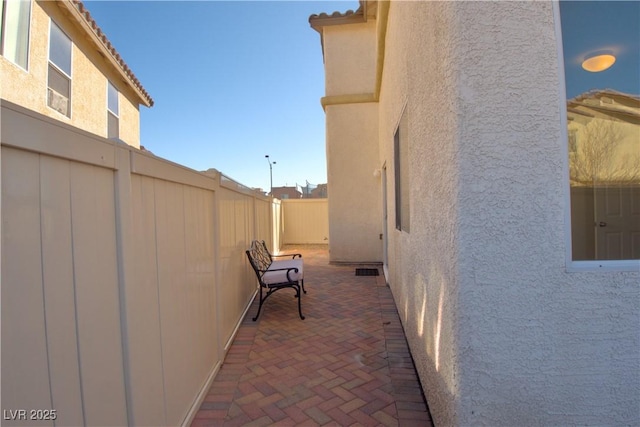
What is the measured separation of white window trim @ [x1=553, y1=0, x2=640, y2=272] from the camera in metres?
1.61

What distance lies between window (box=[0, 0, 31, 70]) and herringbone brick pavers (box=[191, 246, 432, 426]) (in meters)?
5.88

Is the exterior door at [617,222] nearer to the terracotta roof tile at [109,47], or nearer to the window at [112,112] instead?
the terracotta roof tile at [109,47]

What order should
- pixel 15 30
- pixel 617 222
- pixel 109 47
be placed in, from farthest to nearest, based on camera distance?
pixel 109 47 → pixel 15 30 → pixel 617 222

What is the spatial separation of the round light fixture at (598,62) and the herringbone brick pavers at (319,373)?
254 cm

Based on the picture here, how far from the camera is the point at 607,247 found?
171 cm

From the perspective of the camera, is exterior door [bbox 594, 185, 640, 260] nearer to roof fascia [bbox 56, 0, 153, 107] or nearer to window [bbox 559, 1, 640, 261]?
window [bbox 559, 1, 640, 261]

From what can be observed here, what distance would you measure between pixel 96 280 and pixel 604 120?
2.82 meters

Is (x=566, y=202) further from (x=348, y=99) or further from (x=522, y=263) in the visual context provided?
→ (x=348, y=99)

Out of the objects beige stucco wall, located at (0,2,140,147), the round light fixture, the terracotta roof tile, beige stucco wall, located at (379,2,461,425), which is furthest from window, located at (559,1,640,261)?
the terracotta roof tile

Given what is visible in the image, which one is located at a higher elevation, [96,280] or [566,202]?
[566,202]

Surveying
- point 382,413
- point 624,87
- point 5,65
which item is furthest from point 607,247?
point 5,65

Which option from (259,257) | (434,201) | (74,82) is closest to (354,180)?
(259,257)

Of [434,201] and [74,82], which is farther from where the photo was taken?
[74,82]

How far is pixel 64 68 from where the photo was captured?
6730 mm
